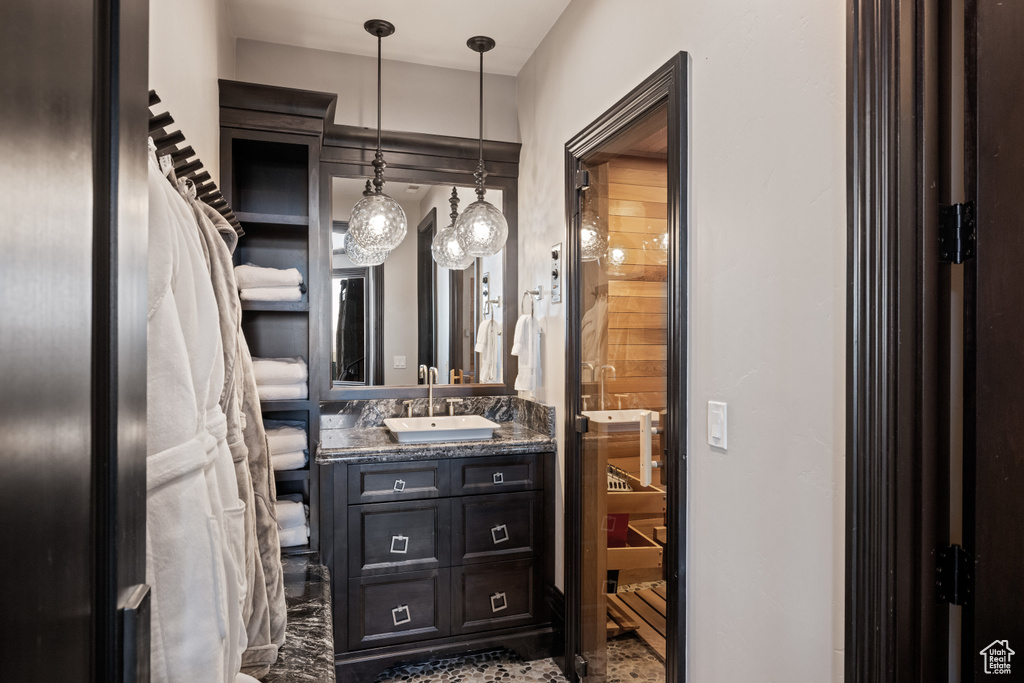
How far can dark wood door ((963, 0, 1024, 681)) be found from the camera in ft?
3.25

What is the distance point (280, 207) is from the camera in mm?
2771

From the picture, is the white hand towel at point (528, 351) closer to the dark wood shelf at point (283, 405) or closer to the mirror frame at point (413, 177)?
the mirror frame at point (413, 177)

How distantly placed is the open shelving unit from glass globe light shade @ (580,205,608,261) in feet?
3.82

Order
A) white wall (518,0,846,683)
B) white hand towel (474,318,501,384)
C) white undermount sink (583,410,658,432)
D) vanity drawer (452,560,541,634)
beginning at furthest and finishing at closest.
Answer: white hand towel (474,318,501,384) → vanity drawer (452,560,541,634) → white undermount sink (583,410,658,432) → white wall (518,0,846,683)

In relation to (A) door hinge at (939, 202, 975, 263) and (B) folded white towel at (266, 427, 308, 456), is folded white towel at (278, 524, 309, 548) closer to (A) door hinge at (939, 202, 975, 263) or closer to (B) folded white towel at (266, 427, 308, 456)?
(B) folded white towel at (266, 427, 308, 456)

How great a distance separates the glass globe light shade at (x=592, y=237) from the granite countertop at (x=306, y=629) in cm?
158

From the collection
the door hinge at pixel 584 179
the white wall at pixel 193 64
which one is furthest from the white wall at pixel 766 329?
the white wall at pixel 193 64

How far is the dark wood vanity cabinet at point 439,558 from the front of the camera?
2.36 meters

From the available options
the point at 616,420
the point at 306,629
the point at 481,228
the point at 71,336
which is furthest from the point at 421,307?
the point at 71,336

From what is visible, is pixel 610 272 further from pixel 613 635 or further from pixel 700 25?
pixel 613 635

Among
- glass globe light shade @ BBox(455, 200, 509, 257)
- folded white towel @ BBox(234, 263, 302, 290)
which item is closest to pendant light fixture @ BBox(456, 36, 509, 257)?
glass globe light shade @ BBox(455, 200, 509, 257)

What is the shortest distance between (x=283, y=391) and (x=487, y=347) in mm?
1033

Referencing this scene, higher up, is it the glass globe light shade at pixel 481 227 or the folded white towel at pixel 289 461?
the glass globe light shade at pixel 481 227

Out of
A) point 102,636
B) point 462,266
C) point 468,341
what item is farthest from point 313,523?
point 102,636
